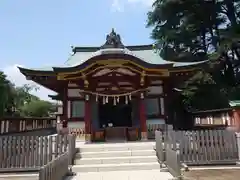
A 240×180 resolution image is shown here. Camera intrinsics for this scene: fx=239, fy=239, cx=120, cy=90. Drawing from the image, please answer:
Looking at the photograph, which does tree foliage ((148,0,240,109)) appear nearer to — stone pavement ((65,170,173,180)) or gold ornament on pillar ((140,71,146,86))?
gold ornament on pillar ((140,71,146,86))

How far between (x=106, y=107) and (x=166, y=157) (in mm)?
7513

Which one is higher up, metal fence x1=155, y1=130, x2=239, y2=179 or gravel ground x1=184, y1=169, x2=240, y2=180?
metal fence x1=155, y1=130, x2=239, y2=179

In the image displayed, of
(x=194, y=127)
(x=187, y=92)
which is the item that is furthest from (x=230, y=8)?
(x=194, y=127)

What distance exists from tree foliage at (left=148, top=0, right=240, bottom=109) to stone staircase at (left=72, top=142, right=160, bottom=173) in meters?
9.48

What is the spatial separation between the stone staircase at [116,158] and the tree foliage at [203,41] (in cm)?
948

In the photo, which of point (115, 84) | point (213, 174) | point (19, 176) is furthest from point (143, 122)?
point (19, 176)

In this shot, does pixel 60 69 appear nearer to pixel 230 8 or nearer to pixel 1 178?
pixel 1 178

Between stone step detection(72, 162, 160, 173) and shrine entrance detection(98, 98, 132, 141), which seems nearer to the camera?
stone step detection(72, 162, 160, 173)

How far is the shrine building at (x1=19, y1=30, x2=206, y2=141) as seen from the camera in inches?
445

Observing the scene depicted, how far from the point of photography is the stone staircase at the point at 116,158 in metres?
7.91

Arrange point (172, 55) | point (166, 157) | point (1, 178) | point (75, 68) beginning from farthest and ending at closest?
point (172, 55)
point (75, 68)
point (166, 157)
point (1, 178)

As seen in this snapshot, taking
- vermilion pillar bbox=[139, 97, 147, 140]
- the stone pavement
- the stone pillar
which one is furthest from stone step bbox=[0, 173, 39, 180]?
vermilion pillar bbox=[139, 97, 147, 140]

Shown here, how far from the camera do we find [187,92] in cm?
1742

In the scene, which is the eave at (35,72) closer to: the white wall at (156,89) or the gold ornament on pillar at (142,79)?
the gold ornament on pillar at (142,79)
